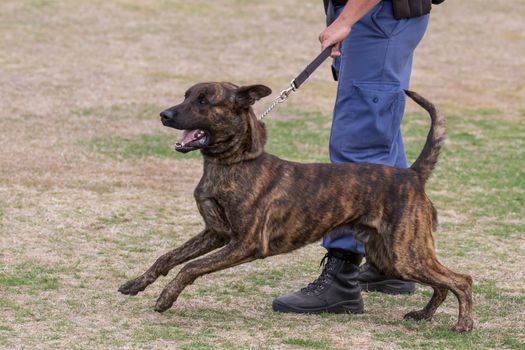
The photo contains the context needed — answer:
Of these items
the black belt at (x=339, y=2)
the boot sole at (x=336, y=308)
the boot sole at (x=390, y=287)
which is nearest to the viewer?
the boot sole at (x=336, y=308)

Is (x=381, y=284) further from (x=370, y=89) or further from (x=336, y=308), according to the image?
(x=370, y=89)

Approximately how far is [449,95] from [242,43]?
4.66m

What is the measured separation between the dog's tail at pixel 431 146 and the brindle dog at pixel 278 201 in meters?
0.04

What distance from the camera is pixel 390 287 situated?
6.96 meters

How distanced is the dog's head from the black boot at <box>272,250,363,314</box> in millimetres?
933

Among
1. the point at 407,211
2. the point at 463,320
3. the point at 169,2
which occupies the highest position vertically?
the point at 169,2

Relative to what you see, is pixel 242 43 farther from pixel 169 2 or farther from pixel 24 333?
Answer: pixel 24 333

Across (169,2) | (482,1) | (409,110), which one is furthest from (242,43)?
(482,1)

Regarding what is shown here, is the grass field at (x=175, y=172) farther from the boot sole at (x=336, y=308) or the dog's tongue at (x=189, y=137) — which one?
the dog's tongue at (x=189, y=137)

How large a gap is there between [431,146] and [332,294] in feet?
3.30

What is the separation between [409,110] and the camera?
1418 cm

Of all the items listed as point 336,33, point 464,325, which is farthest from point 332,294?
point 336,33

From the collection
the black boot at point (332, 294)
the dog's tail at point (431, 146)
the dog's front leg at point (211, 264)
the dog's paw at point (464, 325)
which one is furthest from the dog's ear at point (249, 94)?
the dog's paw at point (464, 325)

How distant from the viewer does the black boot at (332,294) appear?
6.38 m
